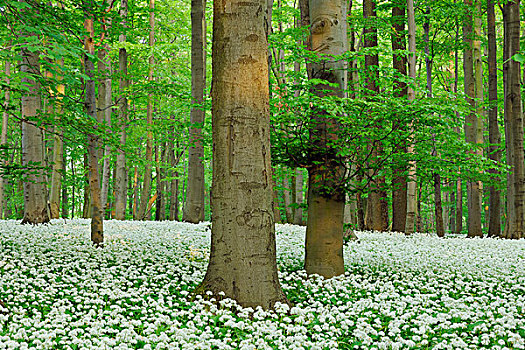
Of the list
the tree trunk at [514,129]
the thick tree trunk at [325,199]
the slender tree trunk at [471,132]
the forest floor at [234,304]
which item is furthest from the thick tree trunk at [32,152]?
the tree trunk at [514,129]

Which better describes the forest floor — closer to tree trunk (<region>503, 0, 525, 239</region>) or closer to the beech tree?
the beech tree

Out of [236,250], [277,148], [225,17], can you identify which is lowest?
[236,250]

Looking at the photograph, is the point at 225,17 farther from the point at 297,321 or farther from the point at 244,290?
the point at 297,321

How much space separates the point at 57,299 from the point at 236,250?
7.49 feet

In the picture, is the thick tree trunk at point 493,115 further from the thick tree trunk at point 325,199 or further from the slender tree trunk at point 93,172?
the slender tree trunk at point 93,172

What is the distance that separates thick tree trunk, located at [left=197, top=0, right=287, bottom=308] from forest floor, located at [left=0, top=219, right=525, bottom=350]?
1.11 ft

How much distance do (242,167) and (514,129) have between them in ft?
40.2

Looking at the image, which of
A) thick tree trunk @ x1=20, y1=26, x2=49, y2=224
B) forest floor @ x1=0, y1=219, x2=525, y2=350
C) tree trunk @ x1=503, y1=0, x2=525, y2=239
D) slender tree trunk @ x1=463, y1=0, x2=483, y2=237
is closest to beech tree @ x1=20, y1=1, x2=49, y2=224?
thick tree trunk @ x1=20, y1=26, x2=49, y2=224

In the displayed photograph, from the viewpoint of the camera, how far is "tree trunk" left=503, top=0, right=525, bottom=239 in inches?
522

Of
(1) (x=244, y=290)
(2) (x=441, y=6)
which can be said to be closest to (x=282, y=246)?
(1) (x=244, y=290)

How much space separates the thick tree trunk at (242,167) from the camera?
5012 mm

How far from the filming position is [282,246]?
9.80m

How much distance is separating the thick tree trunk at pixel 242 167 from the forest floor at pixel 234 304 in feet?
1.11

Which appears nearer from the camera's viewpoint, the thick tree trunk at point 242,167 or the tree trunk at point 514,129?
the thick tree trunk at point 242,167
